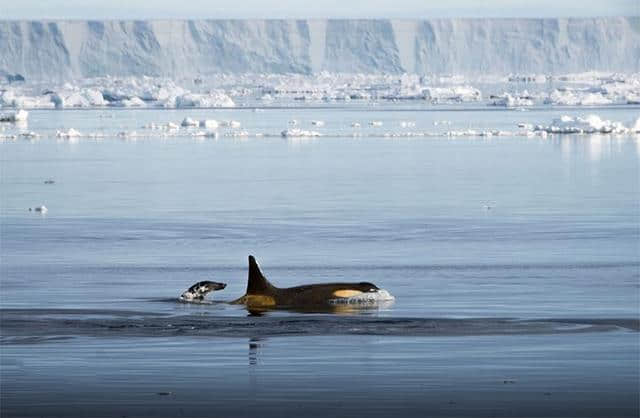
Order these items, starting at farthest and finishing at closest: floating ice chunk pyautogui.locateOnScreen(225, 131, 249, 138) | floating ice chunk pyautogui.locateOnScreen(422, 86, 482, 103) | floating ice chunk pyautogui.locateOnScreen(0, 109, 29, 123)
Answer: floating ice chunk pyautogui.locateOnScreen(422, 86, 482, 103)
floating ice chunk pyautogui.locateOnScreen(0, 109, 29, 123)
floating ice chunk pyautogui.locateOnScreen(225, 131, 249, 138)

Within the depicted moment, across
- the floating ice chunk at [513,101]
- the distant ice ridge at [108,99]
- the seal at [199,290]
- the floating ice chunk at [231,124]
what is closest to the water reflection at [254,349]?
the seal at [199,290]

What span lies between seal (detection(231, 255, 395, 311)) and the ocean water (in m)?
0.16

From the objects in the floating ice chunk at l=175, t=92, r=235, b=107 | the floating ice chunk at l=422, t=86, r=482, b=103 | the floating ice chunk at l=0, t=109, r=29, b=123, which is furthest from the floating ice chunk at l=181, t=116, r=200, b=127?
the floating ice chunk at l=422, t=86, r=482, b=103

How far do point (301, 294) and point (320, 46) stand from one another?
109m

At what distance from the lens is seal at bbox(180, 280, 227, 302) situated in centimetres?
1105

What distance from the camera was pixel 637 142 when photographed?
37781 millimetres

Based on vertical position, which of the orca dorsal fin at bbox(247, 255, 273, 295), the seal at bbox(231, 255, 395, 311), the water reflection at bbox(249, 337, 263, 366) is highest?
the orca dorsal fin at bbox(247, 255, 273, 295)

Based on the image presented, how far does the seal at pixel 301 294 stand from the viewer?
34.7 feet

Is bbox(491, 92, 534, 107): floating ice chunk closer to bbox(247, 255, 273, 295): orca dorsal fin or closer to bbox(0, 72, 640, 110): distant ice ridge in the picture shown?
bbox(0, 72, 640, 110): distant ice ridge

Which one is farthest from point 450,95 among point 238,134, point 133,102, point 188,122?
point 238,134

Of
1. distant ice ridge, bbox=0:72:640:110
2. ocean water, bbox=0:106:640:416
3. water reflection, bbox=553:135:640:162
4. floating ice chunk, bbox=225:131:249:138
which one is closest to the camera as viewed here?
ocean water, bbox=0:106:640:416

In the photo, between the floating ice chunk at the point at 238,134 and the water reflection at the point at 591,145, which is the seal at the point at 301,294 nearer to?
the water reflection at the point at 591,145

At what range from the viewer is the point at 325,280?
12711 millimetres

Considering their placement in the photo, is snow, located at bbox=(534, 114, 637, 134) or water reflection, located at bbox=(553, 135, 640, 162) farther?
snow, located at bbox=(534, 114, 637, 134)
